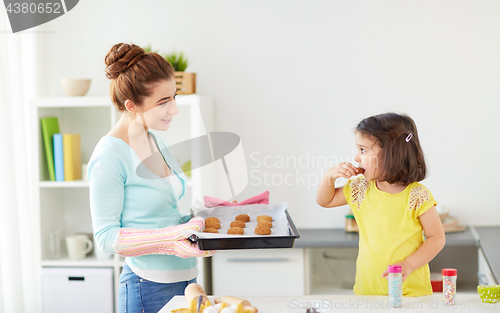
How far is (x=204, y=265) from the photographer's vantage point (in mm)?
2568

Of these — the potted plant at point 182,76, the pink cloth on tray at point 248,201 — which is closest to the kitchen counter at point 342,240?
the pink cloth on tray at point 248,201

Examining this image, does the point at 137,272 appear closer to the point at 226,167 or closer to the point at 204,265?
the point at 204,265

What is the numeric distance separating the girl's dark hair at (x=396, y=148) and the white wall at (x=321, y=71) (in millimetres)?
1174

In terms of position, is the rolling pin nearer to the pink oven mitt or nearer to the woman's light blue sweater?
the pink oven mitt

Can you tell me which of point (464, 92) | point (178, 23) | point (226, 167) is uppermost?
point (178, 23)

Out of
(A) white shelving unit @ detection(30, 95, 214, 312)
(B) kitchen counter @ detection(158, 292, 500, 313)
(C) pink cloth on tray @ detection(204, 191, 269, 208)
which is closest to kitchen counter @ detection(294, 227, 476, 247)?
(A) white shelving unit @ detection(30, 95, 214, 312)

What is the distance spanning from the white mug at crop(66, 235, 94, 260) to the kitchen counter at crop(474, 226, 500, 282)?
196cm

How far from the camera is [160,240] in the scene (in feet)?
4.47

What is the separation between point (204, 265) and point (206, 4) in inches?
56.1

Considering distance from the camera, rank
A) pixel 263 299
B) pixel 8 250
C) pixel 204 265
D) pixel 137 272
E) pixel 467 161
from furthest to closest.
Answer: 1. pixel 467 161
2. pixel 204 265
3. pixel 8 250
4. pixel 137 272
5. pixel 263 299

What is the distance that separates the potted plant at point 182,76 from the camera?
249 cm

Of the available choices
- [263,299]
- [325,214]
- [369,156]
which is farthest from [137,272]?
[325,214]

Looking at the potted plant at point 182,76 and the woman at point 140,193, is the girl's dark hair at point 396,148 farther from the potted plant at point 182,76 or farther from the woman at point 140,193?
the potted plant at point 182,76

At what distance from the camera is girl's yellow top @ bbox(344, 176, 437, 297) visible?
5.10 ft
